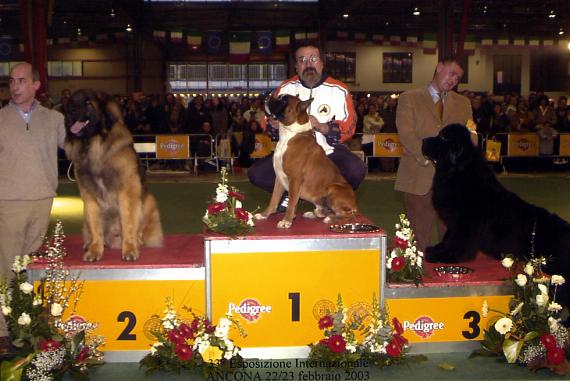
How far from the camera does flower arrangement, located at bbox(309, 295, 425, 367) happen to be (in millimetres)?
4062

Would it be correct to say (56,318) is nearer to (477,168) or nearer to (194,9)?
(477,168)

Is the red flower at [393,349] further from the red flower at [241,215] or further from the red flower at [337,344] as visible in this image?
the red flower at [241,215]

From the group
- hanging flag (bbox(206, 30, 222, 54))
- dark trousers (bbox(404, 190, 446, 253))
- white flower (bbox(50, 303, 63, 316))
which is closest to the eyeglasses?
dark trousers (bbox(404, 190, 446, 253))

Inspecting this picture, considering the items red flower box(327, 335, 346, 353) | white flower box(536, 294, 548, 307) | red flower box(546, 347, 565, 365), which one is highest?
white flower box(536, 294, 548, 307)

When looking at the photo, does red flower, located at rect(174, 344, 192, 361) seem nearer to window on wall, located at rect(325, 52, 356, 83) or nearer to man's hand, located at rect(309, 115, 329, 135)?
man's hand, located at rect(309, 115, 329, 135)

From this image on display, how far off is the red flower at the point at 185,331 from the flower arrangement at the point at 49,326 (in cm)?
56

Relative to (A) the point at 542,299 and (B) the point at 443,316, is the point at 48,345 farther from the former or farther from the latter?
(A) the point at 542,299

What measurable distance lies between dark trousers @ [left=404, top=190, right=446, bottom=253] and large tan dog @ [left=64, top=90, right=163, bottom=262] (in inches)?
93.5

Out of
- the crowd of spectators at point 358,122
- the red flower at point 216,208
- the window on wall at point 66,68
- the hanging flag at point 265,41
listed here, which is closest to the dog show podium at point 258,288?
the red flower at point 216,208

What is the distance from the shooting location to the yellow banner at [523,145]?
51.9 ft

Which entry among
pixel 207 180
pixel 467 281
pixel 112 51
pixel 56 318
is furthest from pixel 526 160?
pixel 112 51

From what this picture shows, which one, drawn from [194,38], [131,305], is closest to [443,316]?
[131,305]

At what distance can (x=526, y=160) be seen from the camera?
1612 centimetres

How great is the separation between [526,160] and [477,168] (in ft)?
40.6
